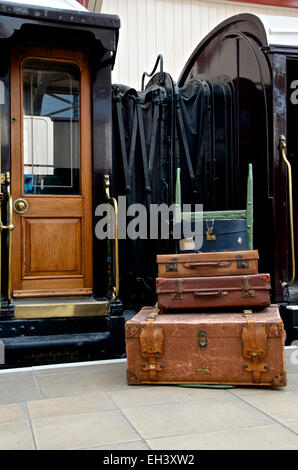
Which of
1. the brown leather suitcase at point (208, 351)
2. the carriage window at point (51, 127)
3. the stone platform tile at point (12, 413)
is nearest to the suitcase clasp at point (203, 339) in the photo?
the brown leather suitcase at point (208, 351)

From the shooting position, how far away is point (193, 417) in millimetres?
2701

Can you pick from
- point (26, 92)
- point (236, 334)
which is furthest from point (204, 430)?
point (26, 92)

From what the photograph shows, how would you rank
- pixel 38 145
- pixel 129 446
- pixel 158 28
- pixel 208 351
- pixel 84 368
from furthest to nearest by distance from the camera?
pixel 158 28 → pixel 38 145 → pixel 84 368 → pixel 208 351 → pixel 129 446

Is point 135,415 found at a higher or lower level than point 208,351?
lower

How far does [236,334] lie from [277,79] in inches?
98.2

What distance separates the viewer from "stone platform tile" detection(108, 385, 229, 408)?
3.02 metres

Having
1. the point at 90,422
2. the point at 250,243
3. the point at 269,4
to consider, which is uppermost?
the point at 269,4

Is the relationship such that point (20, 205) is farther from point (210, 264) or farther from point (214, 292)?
point (214, 292)

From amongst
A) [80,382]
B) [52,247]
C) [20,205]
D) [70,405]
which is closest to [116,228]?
[52,247]

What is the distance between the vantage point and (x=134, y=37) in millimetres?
8047

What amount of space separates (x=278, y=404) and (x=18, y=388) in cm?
170

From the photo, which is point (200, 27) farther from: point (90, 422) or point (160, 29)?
point (90, 422)

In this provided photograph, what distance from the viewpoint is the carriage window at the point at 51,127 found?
14.1 ft

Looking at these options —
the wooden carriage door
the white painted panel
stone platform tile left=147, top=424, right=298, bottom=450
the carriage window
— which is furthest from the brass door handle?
stone platform tile left=147, top=424, right=298, bottom=450
